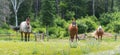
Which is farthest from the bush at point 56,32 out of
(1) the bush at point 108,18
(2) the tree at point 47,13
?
(1) the bush at point 108,18

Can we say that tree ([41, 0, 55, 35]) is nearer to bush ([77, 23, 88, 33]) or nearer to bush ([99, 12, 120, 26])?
bush ([77, 23, 88, 33])

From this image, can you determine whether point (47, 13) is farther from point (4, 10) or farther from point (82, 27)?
point (4, 10)

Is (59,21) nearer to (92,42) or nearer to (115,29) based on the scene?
(115,29)

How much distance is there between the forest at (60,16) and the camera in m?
70.0

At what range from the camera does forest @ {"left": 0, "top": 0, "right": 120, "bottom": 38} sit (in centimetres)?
7000

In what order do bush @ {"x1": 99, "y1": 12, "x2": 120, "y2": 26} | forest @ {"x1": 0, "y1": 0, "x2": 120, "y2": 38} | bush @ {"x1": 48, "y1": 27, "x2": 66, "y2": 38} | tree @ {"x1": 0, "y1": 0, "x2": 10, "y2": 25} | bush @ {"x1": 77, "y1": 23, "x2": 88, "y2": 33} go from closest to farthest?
bush @ {"x1": 48, "y1": 27, "x2": 66, "y2": 38} → bush @ {"x1": 77, "y1": 23, "x2": 88, "y2": 33} → forest @ {"x1": 0, "y1": 0, "x2": 120, "y2": 38} → tree @ {"x1": 0, "y1": 0, "x2": 10, "y2": 25} → bush @ {"x1": 99, "y1": 12, "x2": 120, "y2": 26}

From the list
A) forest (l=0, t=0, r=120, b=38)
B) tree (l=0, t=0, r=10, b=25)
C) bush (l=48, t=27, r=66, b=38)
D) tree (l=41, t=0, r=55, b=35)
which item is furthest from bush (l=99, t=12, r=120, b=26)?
tree (l=0, t=0, r=10, b=25)

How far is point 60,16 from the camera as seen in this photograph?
88.9m

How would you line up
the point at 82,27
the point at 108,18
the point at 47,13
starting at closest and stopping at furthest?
1. the point at 82,27
2. the point at 47,13
3. the point at 108,18

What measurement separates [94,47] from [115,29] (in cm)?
5225

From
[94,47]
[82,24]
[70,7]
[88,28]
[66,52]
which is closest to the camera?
[66,52]

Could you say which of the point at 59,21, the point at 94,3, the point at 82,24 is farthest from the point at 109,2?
the point at 82,24

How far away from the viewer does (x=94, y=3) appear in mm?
93438

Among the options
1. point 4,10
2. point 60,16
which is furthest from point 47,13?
point 60,16
